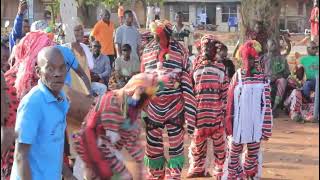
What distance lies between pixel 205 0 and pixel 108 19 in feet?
105

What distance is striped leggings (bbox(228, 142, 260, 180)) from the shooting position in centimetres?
677

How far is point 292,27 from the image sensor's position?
35500 millimetres

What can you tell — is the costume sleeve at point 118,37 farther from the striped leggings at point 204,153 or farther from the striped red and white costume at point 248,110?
the striped red and white costume at point 248,110

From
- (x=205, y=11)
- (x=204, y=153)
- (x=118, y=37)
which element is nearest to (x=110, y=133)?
(x=204, y=153)

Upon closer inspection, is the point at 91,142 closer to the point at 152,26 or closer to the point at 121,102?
the point at 121,102

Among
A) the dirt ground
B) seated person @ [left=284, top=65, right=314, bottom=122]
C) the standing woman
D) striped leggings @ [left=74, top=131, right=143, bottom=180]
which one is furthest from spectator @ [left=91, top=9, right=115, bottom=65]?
striped leggings @ [left=74, top=131, right=143, bottom=180]

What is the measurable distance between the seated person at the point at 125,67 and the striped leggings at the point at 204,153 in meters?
3.64

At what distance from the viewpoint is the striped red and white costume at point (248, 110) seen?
258 inches

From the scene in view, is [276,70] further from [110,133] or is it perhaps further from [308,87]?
[110,133]

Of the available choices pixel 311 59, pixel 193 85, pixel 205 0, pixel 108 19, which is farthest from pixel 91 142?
pixel 205 0

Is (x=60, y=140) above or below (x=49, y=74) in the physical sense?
below

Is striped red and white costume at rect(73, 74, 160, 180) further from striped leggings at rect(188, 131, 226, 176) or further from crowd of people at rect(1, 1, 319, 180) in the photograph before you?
striped leggings at rect(188, 131, 226, 176)

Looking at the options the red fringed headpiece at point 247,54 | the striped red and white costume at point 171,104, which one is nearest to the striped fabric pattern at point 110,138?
the striped red and white costume at point 171,104

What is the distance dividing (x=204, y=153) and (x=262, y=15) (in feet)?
23.8
